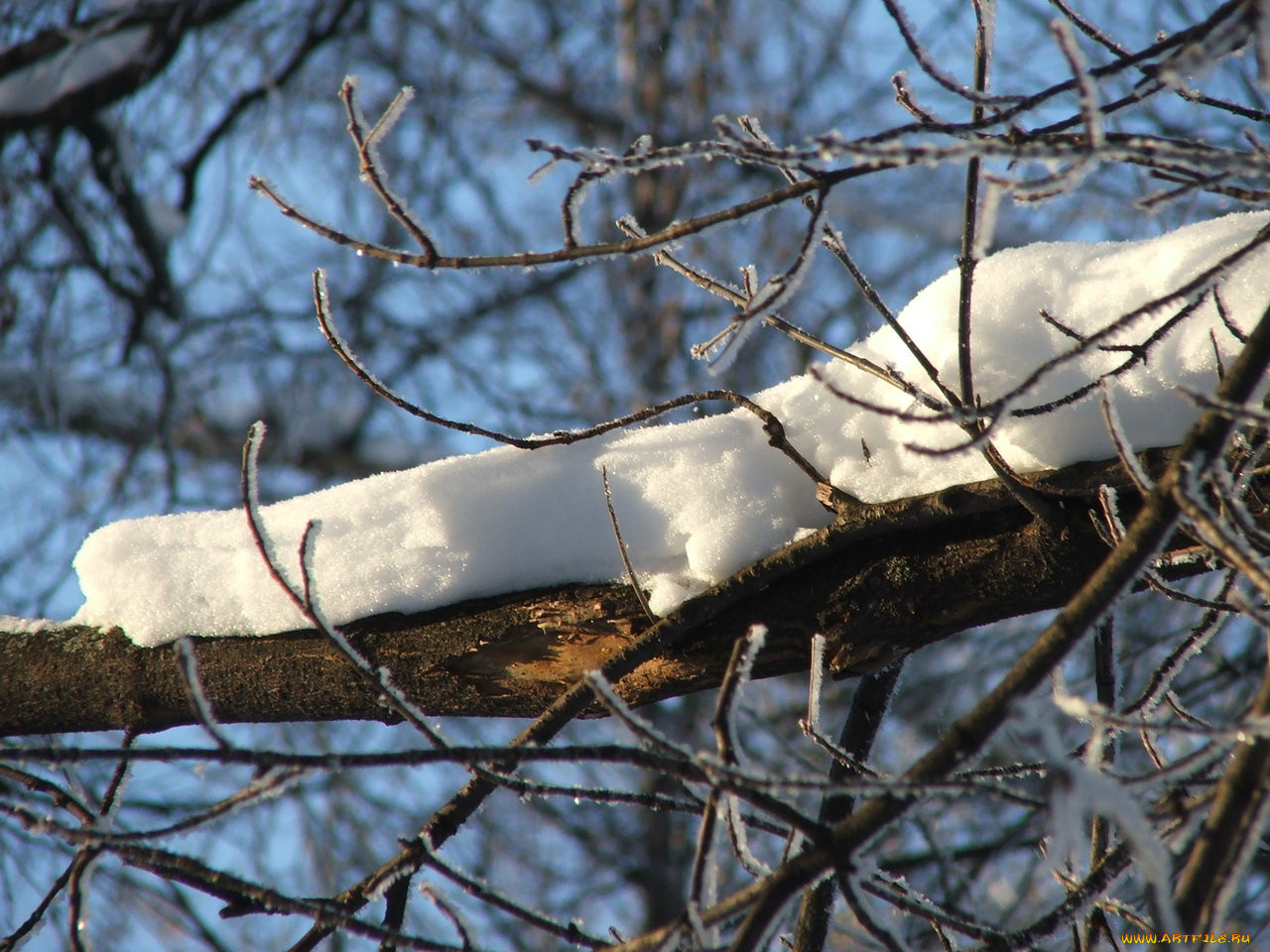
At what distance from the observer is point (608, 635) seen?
1.25 meters

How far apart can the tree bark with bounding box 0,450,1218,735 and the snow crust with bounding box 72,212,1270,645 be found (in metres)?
0.04

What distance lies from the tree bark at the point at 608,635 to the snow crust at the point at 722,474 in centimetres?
4

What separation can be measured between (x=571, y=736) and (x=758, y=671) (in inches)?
142

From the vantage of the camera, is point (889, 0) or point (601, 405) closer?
point (889, 0)

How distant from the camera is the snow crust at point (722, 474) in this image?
1.09 metres

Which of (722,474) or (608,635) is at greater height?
(722,474)

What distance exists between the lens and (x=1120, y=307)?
3.59 feet

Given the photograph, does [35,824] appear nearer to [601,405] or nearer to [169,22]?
[169,22]

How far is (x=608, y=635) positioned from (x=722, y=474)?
0.83ft

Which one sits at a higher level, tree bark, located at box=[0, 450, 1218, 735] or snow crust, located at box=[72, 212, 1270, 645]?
snow crust, located at box=[72, 212, 1270, 645]

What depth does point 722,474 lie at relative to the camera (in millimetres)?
1246

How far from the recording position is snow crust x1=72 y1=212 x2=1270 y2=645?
3.56ft

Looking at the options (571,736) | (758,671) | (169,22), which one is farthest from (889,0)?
(571,736)

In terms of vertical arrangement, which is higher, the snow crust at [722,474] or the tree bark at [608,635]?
the snow crust at [722,474]
